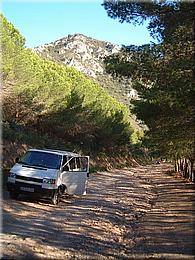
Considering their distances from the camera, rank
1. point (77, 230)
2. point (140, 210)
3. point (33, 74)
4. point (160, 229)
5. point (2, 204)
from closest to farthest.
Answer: point (77, 230) → point (160, 229) → point (2, 204) → point (140, 210) → point (33, 74)

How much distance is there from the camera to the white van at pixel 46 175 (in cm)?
1509

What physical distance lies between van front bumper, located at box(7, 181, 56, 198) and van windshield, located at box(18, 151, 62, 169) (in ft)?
3.44

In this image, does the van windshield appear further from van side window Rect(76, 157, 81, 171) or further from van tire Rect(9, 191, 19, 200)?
van side window Rect(76, 157, 81, 171)

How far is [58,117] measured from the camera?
132 ft

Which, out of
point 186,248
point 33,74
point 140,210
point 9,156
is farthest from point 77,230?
point 33,74

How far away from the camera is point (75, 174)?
17203mm

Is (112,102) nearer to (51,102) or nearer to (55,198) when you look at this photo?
(51,102)

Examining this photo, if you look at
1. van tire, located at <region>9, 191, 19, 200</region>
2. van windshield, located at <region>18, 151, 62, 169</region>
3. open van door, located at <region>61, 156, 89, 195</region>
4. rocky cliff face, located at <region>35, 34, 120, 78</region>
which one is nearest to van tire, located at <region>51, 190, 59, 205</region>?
open van door, located at <region>61, 156, 89, 195</region>

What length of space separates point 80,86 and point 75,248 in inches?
1446

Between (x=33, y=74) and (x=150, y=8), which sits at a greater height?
(x=33, y=74)

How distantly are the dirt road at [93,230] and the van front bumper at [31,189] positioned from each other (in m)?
0.39

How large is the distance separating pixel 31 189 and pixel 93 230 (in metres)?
3.94

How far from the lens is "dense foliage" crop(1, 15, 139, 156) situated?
2962 centimetres

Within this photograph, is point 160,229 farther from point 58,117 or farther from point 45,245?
point 58,117
